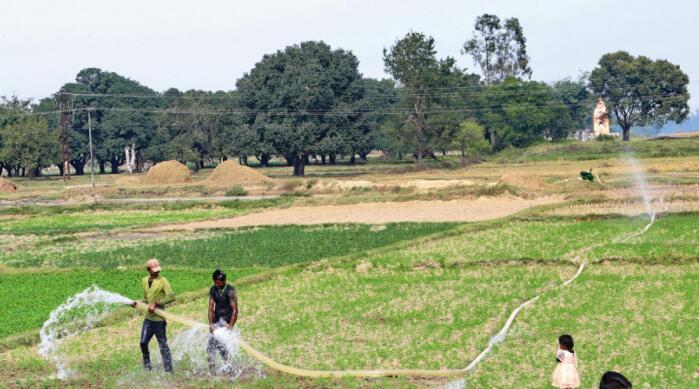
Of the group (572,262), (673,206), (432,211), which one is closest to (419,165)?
(432,211)

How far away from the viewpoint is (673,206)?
4234 cm

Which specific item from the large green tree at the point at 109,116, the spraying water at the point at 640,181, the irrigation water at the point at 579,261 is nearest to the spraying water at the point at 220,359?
the irrigation water at the point at 579,261

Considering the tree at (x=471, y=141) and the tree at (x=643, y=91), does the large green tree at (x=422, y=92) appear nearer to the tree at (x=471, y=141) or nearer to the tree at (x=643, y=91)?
the tree at (x=471, y=141)

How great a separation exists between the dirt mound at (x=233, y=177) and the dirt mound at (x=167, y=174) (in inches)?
236

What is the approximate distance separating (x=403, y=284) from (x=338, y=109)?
6271 centimetres

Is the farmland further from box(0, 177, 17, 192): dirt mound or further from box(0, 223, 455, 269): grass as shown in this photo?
box(0, 177, 17, 192): dirt mound

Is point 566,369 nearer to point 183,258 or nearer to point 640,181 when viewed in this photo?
point 183,258

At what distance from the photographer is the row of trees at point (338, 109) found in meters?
88.1

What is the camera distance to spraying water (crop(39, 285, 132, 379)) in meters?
18.9

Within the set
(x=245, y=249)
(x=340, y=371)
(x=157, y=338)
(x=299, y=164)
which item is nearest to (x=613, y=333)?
(x=340, y=371)

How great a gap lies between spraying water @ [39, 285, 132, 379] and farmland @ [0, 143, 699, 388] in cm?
31

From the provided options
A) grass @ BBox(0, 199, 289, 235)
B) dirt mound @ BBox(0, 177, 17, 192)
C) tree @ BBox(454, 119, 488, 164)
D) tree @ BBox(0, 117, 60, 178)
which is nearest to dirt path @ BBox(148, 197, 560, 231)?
grass @ BBox(0, 199, 289, 235)

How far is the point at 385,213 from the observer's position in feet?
161

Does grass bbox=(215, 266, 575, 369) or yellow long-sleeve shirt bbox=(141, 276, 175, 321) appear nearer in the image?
yellow long-sleeve shirt bbox=(141, 276, 175, 321)
